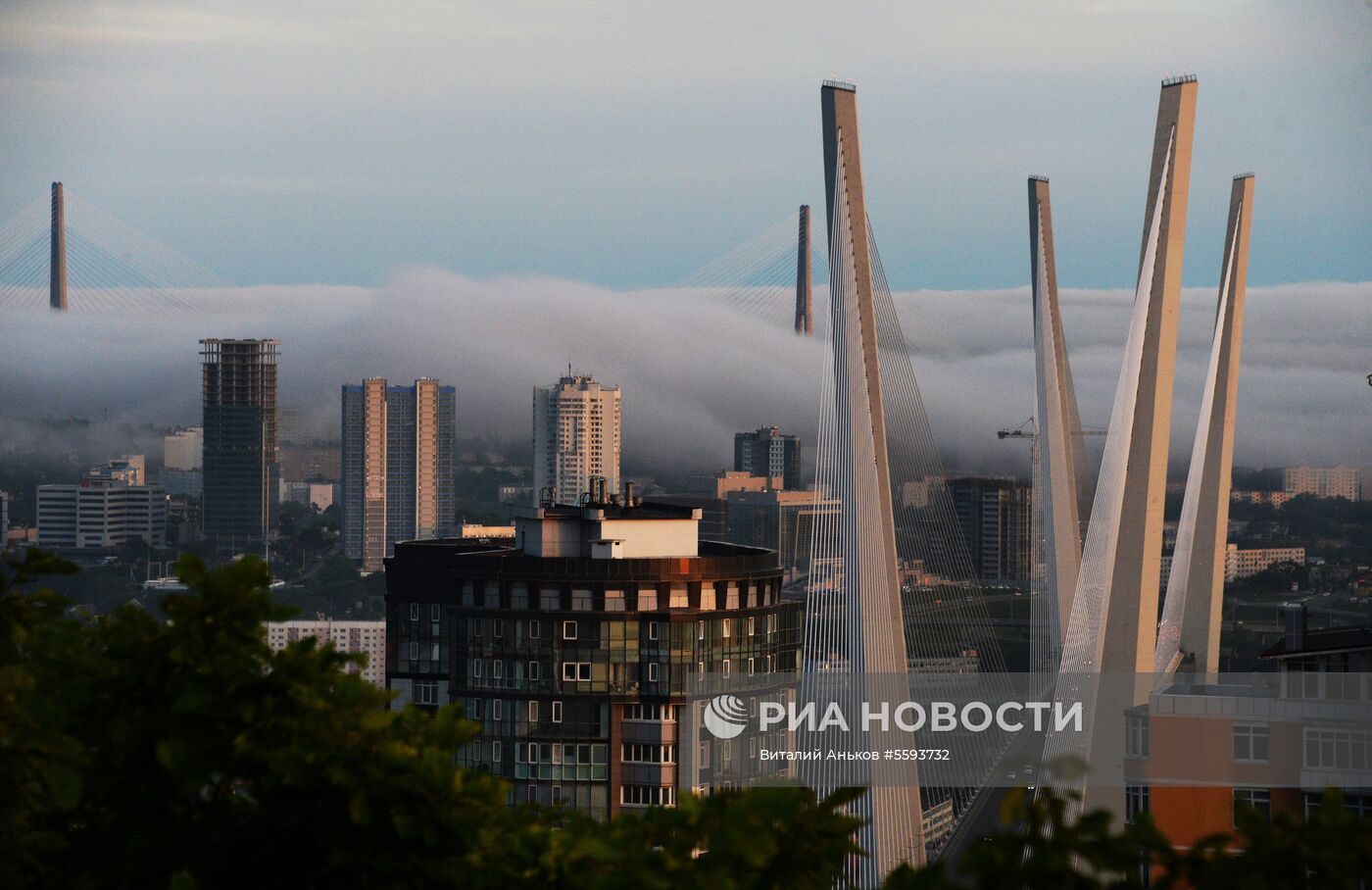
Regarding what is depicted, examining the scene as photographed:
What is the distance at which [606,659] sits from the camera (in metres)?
Result: 17.2

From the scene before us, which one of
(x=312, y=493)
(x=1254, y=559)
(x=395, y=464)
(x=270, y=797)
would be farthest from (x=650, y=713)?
(x=312, y=493)

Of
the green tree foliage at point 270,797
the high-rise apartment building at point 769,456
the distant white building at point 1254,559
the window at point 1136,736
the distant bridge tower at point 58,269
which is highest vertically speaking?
the distant bridge tower at point 58,269

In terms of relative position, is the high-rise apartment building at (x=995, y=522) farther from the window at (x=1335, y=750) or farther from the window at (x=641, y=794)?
the window at (x=1335, y=750)

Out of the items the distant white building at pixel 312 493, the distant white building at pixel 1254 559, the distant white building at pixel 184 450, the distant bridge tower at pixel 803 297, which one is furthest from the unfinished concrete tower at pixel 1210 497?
the distant white building at pixel 184 450

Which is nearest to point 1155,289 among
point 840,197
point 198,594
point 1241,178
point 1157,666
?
point 840,197

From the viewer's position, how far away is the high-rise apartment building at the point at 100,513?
66.6m

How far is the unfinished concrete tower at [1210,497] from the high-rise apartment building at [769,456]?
46314 mm

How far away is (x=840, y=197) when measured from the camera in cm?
1255

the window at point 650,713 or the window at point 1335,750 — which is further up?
the window at point 1335,750

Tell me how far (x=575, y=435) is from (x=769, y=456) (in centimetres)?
871

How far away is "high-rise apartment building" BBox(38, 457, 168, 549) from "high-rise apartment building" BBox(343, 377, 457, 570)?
7.72 m

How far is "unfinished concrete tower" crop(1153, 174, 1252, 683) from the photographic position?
17609 mm

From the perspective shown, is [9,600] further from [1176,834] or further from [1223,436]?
[1223,436]

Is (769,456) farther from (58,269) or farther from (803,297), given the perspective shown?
(58,269)
